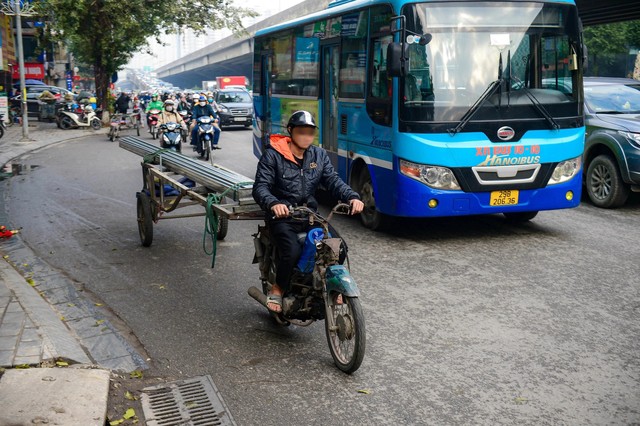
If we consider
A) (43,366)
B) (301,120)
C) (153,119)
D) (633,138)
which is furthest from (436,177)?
(153,119)

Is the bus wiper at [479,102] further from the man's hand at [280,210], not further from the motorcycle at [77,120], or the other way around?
the motorcycle at [77,120]

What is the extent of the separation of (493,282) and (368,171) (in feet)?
9.98

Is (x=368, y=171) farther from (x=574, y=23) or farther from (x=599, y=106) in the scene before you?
(x=599, y=106)

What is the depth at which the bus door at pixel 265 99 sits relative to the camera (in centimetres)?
1434

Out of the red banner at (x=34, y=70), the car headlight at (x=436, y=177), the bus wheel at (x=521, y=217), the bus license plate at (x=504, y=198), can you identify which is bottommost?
the bus wheel at (x=521, y=217)

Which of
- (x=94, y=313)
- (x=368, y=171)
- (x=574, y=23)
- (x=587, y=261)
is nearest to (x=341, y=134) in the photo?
(x=368, y=171)

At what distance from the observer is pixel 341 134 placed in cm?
1039

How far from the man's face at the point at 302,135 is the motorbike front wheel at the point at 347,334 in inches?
46.4

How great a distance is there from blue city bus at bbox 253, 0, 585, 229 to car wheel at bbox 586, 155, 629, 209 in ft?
7.41

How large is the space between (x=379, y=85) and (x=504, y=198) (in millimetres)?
2043

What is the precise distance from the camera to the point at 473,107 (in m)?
8.41

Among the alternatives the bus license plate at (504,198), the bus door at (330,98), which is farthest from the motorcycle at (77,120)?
the bus license plate at (504,198)

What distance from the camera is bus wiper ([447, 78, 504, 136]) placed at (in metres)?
8.35

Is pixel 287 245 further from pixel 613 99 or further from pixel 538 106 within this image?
pixel 613 99
